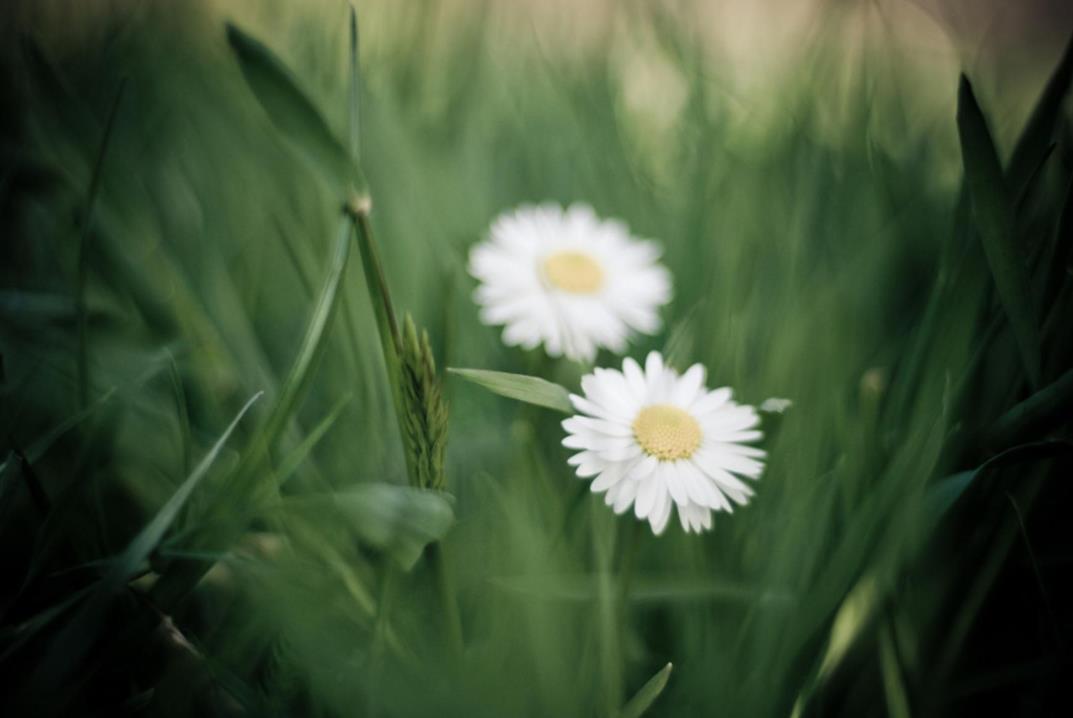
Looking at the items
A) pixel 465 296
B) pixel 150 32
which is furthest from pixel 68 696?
pixel 150 32

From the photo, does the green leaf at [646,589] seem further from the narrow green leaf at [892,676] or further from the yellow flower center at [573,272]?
the yellow flower center at [573,272]

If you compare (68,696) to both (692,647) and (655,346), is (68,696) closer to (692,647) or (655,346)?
(692,647)

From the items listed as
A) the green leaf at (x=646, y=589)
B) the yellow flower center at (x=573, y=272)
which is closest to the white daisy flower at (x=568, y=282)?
the yellow flower center at (x=573, y=272)

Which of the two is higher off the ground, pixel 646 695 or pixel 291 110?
pixel 291 110

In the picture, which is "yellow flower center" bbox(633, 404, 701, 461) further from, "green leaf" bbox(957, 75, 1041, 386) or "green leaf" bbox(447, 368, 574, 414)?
"green leaf" bbox(957, 75, 1041, 386)

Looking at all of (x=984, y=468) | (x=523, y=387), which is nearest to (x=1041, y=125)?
(x=984, y=468)

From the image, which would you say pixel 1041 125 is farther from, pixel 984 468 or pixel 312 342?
pixel 312 342

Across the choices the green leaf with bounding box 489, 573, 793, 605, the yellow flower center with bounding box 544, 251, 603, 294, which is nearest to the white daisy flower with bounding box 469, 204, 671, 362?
the yellow flower center with bounding box 544, 251, 603, 294
